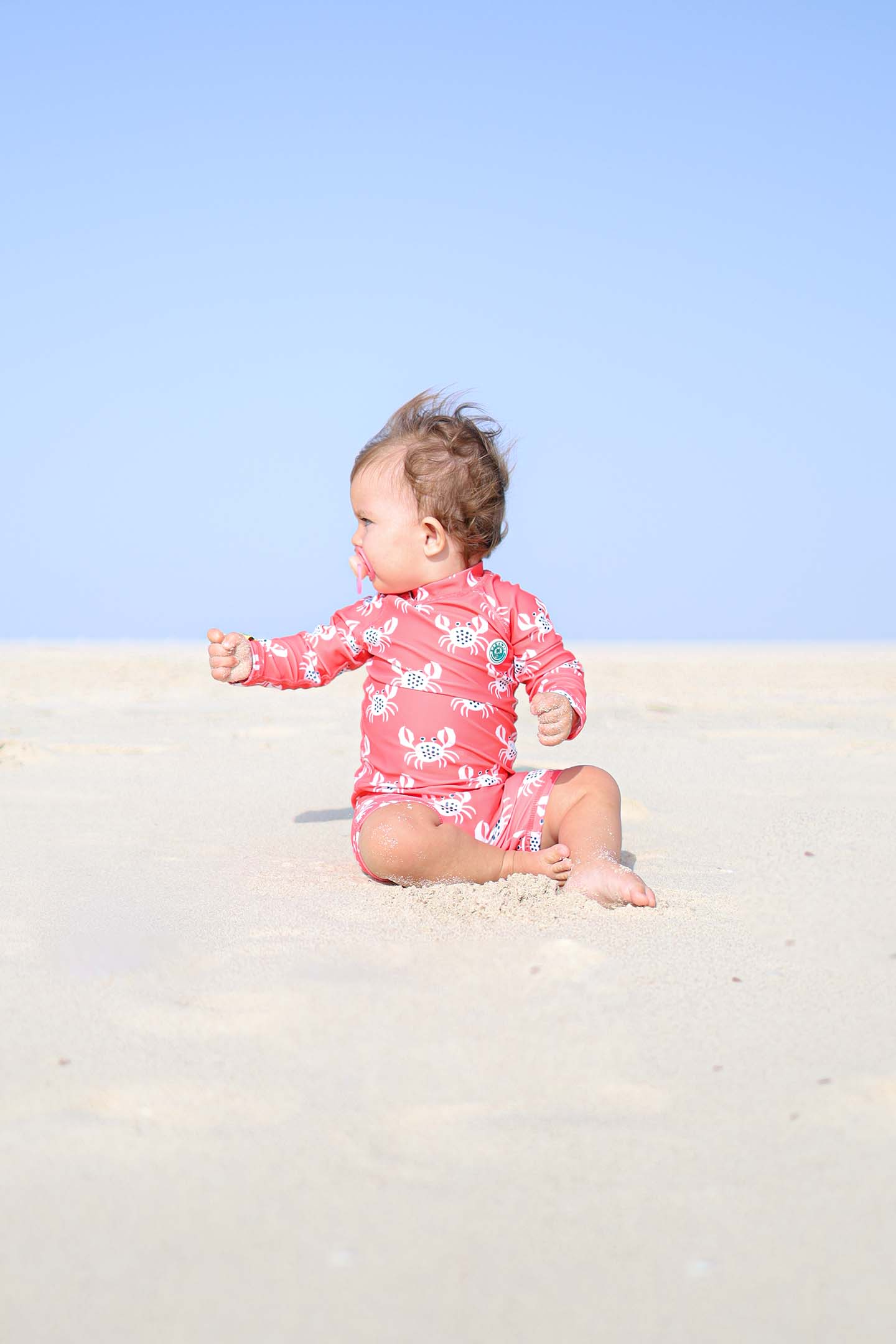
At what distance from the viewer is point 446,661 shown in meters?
2.48

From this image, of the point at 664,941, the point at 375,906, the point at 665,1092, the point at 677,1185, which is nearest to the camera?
the point at 677,1185

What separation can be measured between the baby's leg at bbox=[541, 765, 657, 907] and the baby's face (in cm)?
Result: 58

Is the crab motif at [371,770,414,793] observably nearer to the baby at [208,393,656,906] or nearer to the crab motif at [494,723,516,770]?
the baby at [208,393,656,906]

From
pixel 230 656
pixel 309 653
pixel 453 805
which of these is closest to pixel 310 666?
pixel 309 653

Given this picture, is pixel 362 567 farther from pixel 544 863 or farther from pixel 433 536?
pixel 544 863

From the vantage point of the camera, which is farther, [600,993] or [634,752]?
[634,752]

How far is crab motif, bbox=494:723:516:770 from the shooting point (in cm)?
249

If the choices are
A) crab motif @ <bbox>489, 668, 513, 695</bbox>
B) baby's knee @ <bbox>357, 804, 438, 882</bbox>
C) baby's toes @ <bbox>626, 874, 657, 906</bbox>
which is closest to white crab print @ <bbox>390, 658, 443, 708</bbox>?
crab motif @ <bbox>489, 668, 513, 695</bbox>

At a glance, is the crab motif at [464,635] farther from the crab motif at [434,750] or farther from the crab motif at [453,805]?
the crab motif at [453,805]

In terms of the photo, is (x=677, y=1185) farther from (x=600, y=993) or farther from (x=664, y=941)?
(x=664, y=941)

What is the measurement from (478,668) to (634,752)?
2202 mm

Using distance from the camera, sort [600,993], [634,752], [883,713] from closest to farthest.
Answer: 1. [600,993]
2. [634,752]
3. [883,713]

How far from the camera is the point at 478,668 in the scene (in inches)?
97.9

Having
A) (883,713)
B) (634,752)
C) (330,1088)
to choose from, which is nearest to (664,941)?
(330,1088)
